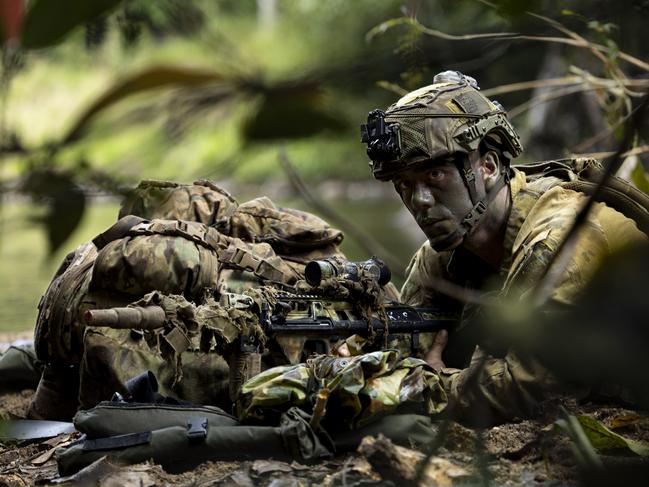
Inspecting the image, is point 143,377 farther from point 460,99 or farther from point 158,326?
point 460,99

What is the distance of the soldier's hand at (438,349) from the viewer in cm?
462

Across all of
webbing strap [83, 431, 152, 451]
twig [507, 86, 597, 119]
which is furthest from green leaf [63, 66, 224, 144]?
twig [507, 86, 597, 119]

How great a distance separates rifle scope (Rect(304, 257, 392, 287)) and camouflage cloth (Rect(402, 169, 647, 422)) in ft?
1.37

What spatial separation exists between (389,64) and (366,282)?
321cm

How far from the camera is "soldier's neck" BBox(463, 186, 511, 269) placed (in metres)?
4.59

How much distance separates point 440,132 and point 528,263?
73 centimetres

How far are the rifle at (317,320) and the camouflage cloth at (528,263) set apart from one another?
0.66ft

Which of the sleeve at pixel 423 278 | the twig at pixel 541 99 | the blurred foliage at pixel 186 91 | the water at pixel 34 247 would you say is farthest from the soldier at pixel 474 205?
the blurred foliage at pixel 186 91

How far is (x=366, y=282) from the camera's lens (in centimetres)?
443

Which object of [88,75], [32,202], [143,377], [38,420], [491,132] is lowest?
[38,420]

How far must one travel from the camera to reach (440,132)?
4422 millimetres

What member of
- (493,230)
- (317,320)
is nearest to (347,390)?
(317,320)

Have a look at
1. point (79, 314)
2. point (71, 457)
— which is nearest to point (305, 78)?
point (71, 457)

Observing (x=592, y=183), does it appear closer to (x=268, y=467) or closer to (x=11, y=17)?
(x=268, y=467)
